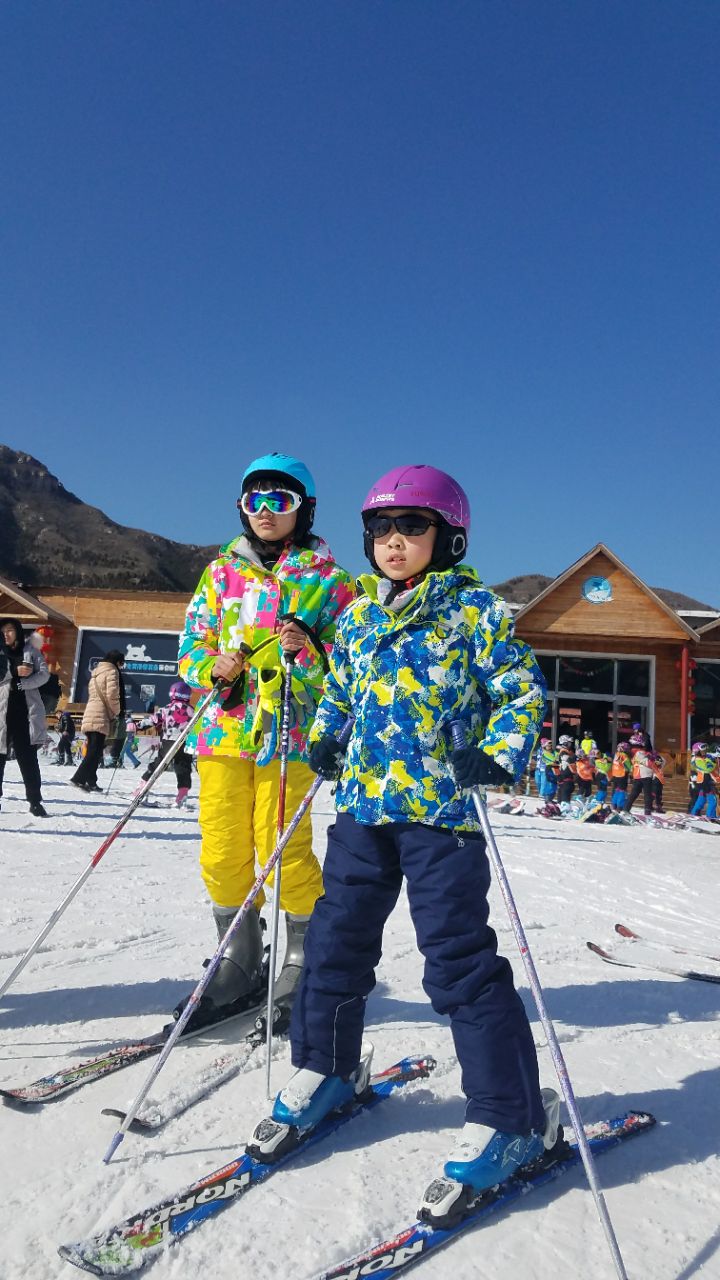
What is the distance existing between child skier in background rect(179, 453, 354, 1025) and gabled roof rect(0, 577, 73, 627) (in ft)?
95.5

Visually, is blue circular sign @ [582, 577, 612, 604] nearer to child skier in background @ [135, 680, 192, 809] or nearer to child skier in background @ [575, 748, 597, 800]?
child skier in background @ [575, 748, 597, 800]

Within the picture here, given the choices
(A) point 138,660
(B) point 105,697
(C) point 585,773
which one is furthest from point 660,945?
(A) point 138,660

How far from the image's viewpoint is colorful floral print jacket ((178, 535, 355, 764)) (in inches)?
112

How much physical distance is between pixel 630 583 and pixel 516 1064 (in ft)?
87.8

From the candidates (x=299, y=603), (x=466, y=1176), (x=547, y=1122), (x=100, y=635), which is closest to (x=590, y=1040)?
(x=547, y=1122)

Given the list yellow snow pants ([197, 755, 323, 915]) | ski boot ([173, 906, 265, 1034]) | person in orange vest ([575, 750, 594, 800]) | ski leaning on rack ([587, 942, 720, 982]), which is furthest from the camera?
person in orange vest ([575, 750, 594, 800])

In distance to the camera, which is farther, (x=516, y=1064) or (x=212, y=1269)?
(x=516, y=1064)

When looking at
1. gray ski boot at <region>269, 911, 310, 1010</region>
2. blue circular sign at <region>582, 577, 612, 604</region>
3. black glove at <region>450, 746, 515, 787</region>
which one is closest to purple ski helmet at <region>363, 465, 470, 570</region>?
black glove at <region>450, 746, 515, 787</region>

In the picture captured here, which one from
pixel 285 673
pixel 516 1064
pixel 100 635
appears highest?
pixel 100 635

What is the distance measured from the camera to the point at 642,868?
855cm

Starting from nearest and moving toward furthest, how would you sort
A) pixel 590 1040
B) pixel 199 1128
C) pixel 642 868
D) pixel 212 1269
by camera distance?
pixel 212 1269
pixel 199 1128
pixel 590 1040
pixel 642 868

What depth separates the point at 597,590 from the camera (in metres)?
26.7

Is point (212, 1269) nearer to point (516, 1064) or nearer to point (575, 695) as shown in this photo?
point (516, 1064)

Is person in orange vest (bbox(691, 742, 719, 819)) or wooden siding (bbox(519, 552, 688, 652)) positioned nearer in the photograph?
person in orange vest (bbox(691, 742, 719, 819))
